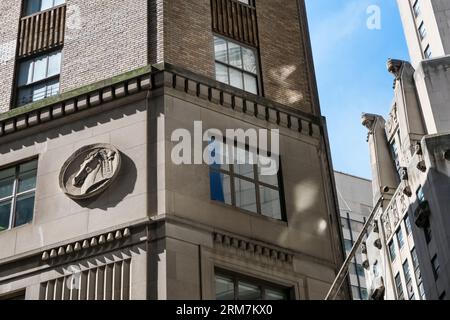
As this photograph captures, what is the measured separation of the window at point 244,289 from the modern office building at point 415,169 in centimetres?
4022

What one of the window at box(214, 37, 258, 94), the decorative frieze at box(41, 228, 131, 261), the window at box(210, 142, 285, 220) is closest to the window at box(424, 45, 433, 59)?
the window at box(214, 37, 258, 94)

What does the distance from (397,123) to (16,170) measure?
70.1 m

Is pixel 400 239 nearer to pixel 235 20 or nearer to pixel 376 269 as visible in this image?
pixel 376 269

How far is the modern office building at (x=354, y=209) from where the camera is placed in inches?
4136

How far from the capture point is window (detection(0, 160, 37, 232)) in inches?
981

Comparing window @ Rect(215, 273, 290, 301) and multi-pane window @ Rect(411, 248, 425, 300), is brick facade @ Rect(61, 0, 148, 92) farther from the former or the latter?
multi-pane window @ Rect(411, 248, 425, 300)

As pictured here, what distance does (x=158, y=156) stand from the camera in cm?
2411

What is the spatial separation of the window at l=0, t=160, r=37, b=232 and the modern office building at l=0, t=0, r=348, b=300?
0.04 meters

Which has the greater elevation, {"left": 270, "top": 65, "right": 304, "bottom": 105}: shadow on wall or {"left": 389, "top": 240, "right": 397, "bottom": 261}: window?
{"left": 389, "top": 240, "right": 397, "bottom": 261}: window

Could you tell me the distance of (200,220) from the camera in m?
23.3

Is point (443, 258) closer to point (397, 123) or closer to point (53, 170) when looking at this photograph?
point (397, 123)

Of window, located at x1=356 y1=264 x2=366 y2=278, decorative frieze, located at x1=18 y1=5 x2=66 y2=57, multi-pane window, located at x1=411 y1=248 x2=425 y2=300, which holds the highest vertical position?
window, located at x1=356 y1=264 x2=366 y2=278

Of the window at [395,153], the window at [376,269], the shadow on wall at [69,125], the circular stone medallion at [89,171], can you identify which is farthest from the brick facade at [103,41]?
the window at [395,153]
